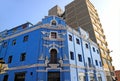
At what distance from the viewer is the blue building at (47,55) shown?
17297mm

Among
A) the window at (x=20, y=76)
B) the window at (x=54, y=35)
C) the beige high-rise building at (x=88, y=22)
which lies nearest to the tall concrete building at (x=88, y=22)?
the beige high-rise building at (x=88, y=22)

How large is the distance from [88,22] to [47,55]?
22149 millimetres

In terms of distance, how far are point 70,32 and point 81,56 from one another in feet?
17.1

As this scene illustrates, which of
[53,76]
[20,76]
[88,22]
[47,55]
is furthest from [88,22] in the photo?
[20,76]

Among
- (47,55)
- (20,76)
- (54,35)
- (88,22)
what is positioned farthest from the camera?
(88,22)

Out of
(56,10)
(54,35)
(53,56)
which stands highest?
(56,10)

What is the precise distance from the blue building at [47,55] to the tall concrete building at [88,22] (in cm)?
1097

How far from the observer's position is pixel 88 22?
35500 millimetres

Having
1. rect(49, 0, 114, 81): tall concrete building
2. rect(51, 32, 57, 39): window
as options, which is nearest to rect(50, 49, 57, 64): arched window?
rect(51, 32, 57, 39): window

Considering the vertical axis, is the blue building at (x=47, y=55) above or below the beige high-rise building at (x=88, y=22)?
below

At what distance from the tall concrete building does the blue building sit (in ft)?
36.0

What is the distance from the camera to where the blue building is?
681 inches

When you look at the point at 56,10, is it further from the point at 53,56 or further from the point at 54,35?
the point at 53,56

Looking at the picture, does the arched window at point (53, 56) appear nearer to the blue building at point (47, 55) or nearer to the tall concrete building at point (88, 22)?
the blue building at point (47, 55)
